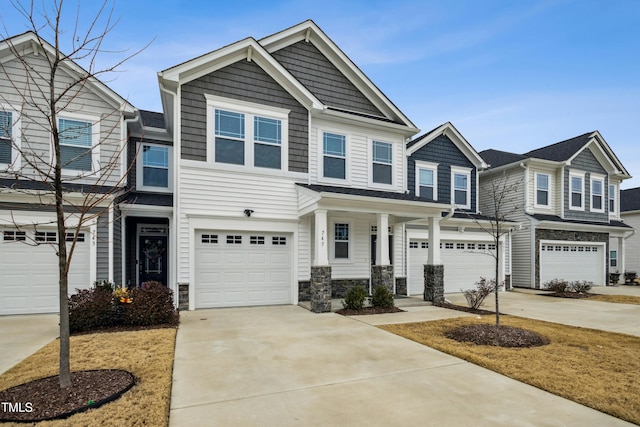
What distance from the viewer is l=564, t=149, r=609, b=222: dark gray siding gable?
17922 mm

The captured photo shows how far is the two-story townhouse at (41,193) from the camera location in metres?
8.95

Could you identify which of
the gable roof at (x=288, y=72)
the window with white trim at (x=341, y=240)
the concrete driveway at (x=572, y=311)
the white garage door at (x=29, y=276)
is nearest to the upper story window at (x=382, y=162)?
the gable roof at (x=288, y=72)

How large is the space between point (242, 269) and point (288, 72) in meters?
6.10

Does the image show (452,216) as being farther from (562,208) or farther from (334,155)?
(562,208)

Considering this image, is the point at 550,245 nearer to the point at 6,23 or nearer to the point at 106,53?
the point at 106,53

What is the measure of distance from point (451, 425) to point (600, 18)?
53.3 feet

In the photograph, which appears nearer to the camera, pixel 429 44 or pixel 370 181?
pixel 370 181

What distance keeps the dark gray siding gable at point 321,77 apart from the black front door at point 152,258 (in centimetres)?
762

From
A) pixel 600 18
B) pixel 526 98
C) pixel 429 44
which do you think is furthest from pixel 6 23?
pixel 526 98

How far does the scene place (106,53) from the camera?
468cm

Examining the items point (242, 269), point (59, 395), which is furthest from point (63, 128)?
point (59, 395)

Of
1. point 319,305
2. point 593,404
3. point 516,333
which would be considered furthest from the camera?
point 319,305

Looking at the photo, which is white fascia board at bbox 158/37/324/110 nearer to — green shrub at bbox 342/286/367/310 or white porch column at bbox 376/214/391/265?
white porch column at bbox 376/214/391/265

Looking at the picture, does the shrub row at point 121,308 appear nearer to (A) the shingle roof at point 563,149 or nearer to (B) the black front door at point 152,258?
(B) the black front door at point 152,258
